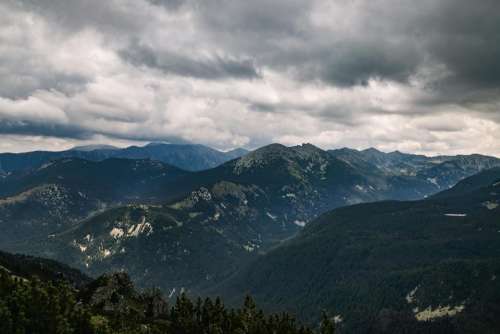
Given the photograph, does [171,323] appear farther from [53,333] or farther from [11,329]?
[11,329]

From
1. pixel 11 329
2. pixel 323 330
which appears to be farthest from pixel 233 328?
pixel 11 329

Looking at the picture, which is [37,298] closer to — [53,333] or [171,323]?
[53,333]

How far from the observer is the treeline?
127438 mm

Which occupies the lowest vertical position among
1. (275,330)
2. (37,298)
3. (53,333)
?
(275,330)

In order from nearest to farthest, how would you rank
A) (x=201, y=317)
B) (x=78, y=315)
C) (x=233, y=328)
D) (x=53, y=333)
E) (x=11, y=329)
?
(x=11, y=329), (x=53, y=333), (x=78, y=315), (x=233, y=328), (x=201, y=317)

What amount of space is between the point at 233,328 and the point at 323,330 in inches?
1386

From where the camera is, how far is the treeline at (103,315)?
5017 inches

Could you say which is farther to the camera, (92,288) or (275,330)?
(92,288)

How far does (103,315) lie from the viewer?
16638 cm

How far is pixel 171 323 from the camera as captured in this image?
17975 centimetres

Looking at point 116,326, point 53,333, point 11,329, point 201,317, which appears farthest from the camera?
point 201,317

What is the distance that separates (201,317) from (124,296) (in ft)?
119

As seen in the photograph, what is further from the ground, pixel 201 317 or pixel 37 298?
pixel 37 298

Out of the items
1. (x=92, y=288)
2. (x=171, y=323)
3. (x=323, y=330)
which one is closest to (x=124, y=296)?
(x=92, y=288)
